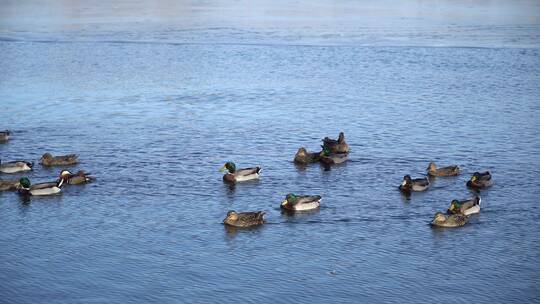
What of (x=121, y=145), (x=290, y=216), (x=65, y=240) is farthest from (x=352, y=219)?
(x=121, y=145)

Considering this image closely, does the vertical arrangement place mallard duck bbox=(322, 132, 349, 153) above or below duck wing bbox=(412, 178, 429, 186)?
above

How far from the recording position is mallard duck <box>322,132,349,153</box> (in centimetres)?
3438

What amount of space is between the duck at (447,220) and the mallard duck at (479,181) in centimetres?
322

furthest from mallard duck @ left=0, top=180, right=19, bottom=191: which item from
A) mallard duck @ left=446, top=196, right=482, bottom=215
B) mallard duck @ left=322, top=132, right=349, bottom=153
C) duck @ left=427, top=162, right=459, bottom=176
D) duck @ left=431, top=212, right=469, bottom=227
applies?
mallard duck @ left=446, top=196, right=482, bottom=215

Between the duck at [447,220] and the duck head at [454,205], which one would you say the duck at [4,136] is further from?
the duck head at [454,205]

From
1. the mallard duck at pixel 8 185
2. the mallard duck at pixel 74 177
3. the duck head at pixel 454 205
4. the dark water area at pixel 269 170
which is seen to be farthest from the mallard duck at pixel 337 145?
the mallard duck at pixel 8 185

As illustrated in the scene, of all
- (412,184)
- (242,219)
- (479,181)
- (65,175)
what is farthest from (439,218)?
(65,175)

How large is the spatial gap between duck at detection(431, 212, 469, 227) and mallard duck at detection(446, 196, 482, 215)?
30cm

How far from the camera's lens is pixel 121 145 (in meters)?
36.2

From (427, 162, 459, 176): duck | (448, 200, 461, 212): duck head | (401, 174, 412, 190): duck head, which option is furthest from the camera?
(427, 162, 459, 176): duck

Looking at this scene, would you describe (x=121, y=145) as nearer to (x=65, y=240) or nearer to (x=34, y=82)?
(x=65, y=240)

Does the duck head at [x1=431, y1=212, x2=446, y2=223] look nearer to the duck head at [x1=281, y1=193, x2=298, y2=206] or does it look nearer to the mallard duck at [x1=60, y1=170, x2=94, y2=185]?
the duck head at [x1=281, y1=193, x2=298, y2=206]

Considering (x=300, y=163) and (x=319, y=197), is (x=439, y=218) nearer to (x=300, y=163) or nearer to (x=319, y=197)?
(x=319, y=197)

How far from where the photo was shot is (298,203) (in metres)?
28.1
